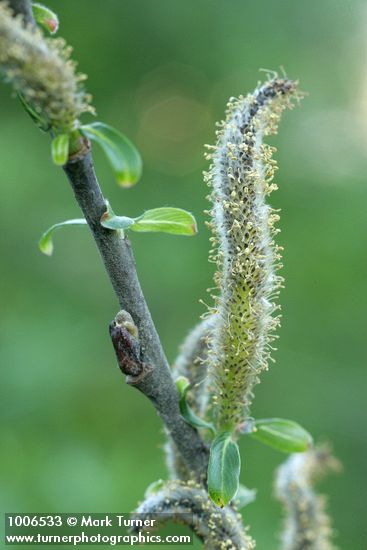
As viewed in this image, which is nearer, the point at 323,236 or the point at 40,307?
the point at 40,307

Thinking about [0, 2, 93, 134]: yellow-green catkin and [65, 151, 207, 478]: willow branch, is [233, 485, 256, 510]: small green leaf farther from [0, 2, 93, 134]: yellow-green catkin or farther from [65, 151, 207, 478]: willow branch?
[0, 2, 93, 134]: yellow-green catkin

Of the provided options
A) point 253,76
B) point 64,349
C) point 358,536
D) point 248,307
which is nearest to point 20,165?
point 64,349

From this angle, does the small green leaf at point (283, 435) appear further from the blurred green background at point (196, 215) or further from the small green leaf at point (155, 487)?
the blurred green background at point (196, 215)

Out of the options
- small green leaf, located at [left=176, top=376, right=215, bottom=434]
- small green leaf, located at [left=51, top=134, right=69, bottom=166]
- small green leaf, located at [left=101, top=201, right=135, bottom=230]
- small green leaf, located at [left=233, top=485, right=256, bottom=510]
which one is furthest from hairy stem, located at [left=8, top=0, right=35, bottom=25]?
small green leaf, located at [left=233, top=485, right=256, bottom=510]

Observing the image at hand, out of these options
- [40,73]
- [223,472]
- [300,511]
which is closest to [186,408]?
[223,472]

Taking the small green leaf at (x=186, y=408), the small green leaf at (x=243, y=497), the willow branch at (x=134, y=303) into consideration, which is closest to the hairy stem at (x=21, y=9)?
the willow branch at (x=134, y=303)

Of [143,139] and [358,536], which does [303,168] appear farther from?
[358,536]
